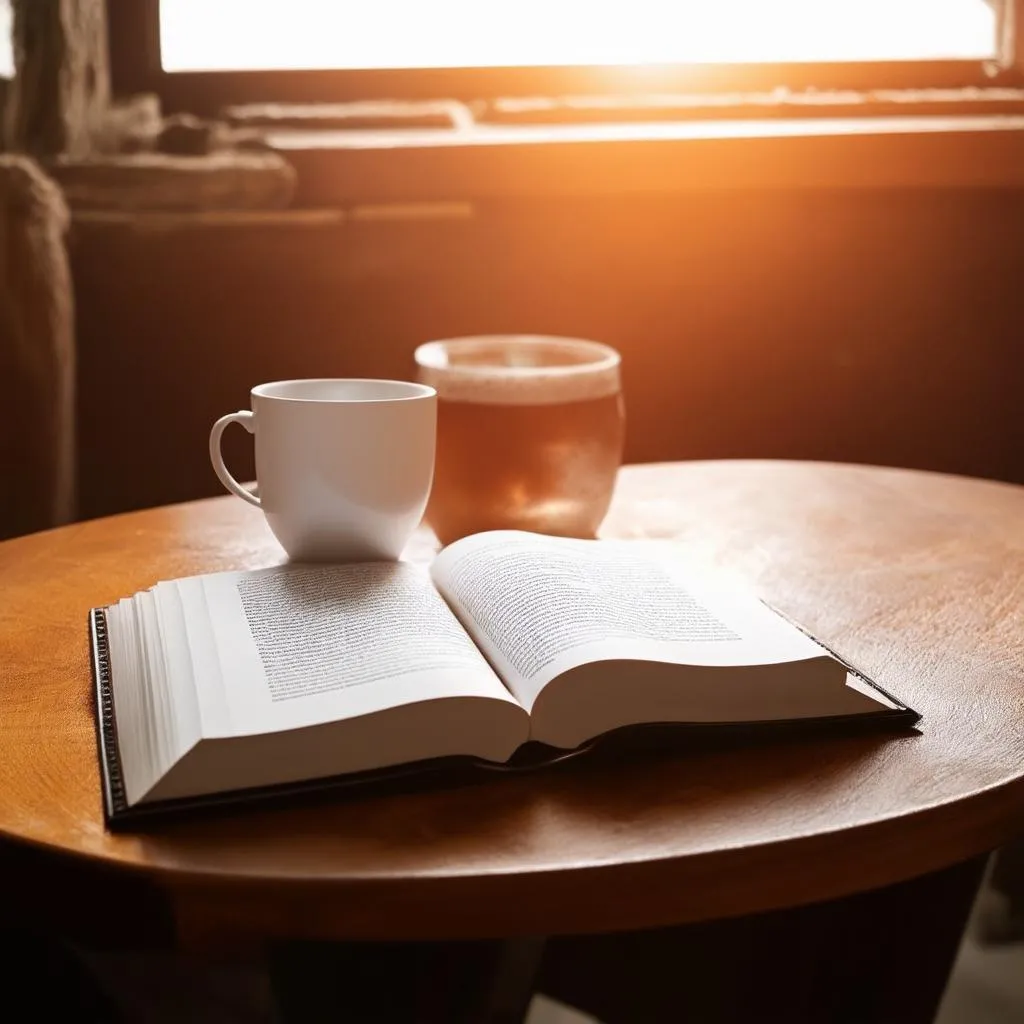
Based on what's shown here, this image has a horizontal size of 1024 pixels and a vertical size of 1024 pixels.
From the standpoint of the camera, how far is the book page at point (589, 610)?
0.55 metres

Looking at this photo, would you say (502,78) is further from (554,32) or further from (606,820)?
(606,820)

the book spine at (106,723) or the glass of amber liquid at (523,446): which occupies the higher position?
the glass of amber liquid at (523,446)

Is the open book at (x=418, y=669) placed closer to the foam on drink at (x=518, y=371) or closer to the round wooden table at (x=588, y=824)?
the round wooden table at (x=588, y=824)

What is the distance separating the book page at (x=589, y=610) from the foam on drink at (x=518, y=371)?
0.39 feet

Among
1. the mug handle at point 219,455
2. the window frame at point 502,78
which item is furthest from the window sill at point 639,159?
the mug handle at point 219,455

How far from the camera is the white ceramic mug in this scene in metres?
0.71

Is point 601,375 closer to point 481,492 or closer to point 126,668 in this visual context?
A: point 481,492

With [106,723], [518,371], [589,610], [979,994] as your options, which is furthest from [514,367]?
[979,994]

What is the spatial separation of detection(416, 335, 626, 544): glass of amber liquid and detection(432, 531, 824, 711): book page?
0.10 m

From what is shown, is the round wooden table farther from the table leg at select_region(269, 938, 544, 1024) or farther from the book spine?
the table leg at select_region(269, 938, 544, 1024)

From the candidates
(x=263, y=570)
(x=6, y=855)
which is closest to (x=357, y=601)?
(x=263, y=570)

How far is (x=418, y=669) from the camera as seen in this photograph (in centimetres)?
53

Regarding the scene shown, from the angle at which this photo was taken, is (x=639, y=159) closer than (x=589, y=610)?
No

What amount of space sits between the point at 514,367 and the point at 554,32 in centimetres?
92
